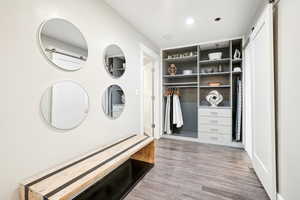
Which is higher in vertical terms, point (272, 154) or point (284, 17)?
point (284, 17)

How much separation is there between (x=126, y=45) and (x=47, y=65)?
1.37 metres

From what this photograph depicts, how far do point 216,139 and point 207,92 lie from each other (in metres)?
1.24

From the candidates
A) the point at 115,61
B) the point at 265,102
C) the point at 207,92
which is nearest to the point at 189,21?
the point at 115,61

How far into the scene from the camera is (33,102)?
111 centimetres

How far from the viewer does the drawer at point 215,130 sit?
2.98m

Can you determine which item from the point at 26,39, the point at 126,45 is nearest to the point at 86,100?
the point at 26,39

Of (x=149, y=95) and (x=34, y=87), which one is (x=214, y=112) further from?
(x=34, y=87)

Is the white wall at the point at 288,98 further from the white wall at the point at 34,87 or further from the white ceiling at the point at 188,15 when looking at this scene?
the white wall at the point at 34,87

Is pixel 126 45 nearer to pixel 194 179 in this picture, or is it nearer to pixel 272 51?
pixel 272 51

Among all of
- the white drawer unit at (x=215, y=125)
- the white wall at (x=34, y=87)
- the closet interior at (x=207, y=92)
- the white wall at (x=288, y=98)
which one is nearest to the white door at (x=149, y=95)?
the closet interior at (x=207, y=92)

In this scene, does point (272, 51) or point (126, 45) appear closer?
point (272, 51)

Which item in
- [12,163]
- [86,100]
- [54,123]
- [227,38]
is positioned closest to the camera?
[12,163]

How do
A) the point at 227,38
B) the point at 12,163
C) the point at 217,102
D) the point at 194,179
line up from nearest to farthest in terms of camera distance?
1. the point at 12,163
2. the point at 194,179
3. the point at 227,38
4. the point at 217,102

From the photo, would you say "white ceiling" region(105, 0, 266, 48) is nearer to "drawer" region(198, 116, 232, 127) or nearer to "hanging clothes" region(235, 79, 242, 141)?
"hanging clothes" region(235, 79, 242, 141)
